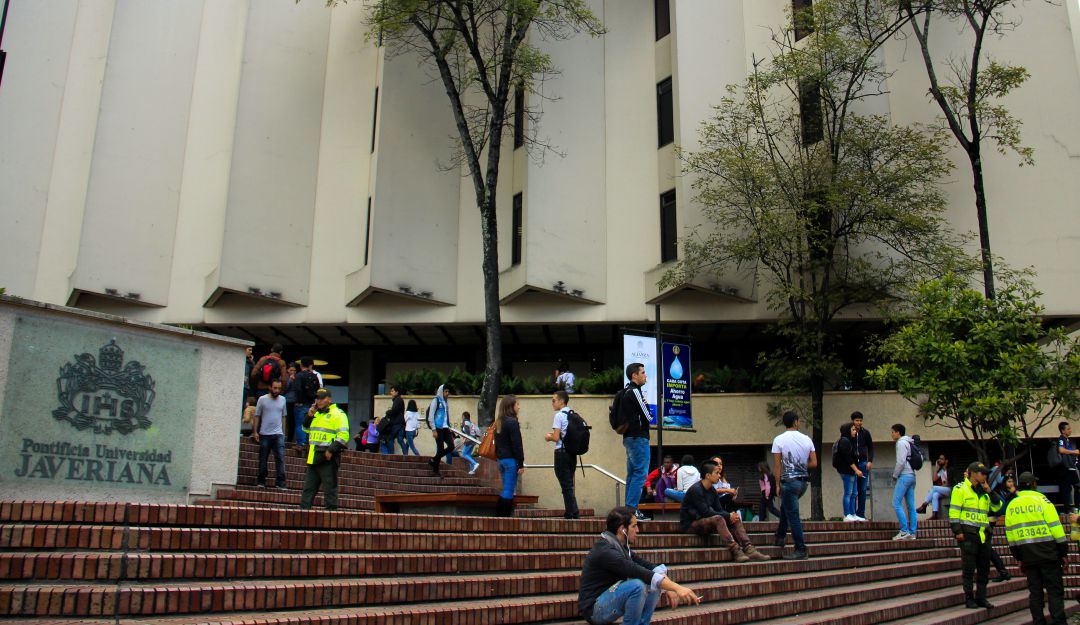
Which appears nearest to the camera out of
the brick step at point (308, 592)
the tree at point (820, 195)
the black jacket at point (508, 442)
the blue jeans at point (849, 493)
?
the brick step at point (308, 592)

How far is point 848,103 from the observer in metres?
21.4

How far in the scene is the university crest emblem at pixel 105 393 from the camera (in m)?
8.22

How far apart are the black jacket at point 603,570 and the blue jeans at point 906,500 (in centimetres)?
709

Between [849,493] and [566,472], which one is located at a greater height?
[566,472]

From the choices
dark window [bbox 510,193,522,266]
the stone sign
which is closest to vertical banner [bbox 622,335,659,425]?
dark window [bbox 510,193,522,266]

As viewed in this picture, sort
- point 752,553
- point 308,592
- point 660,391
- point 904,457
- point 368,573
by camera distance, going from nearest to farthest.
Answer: point 308,592 < point 368,573 < point 752,553 < point 904,457 < point 660,391

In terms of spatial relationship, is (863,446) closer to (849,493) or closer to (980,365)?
(849,493)

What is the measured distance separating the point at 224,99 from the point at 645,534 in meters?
19.6

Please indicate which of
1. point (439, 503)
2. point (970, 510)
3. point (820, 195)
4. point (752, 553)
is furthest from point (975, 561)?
point (820, 195)

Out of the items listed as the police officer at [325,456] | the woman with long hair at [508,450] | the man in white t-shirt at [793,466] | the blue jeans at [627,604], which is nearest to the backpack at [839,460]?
the man in white t-shirt at [793,466]

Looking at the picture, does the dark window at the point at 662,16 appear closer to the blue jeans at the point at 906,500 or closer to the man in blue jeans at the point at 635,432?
the blue jeans at the point at 906,500

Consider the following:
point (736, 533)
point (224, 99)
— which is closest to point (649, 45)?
point (224, 99)

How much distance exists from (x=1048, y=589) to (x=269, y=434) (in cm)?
908

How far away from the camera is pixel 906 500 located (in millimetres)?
13188
